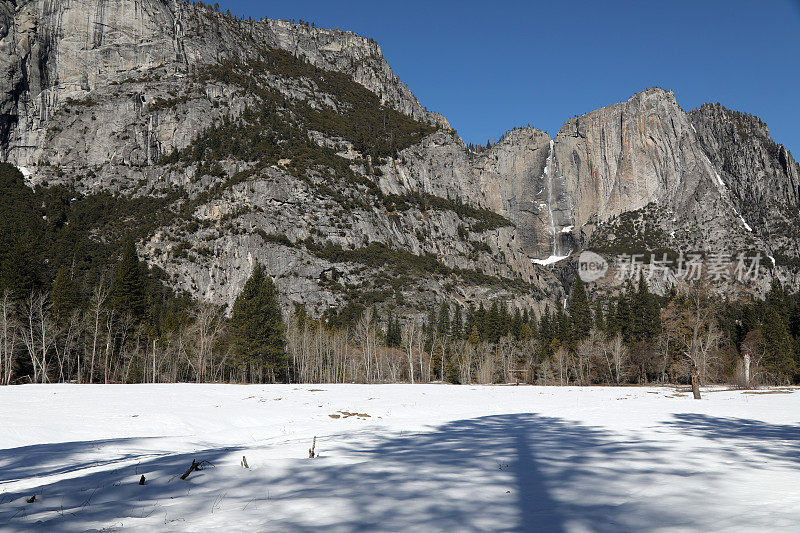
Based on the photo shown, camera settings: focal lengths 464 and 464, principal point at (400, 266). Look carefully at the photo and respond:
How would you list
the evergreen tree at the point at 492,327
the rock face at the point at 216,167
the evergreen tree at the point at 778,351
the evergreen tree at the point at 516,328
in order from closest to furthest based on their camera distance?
the evergreen tree at the point at 778,351, the evergreen tree at the point at 516,328, the evergreen tree at the point at 492,327, the rock face at the point at 216,167

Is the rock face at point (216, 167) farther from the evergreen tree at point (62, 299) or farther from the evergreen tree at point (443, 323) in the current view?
the evergreen tree at point (62, 299)

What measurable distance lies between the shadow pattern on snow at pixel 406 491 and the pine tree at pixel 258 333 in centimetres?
5574

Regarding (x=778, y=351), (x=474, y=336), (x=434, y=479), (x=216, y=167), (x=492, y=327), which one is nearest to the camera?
(x=434, y=479)

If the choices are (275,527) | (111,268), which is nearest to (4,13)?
(111,268)

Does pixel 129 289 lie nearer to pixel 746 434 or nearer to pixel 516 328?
pixel 746 434

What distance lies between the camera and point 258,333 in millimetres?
66125

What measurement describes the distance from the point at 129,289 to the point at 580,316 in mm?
78340

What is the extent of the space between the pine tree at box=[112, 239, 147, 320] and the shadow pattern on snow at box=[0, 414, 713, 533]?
5334 cm

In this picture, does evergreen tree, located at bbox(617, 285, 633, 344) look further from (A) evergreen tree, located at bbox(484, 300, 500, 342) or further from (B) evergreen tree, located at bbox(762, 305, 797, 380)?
(A) evergreen tree, located at bbox(484, 300, 500, 342)

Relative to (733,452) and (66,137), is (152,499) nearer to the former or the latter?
(733,452)

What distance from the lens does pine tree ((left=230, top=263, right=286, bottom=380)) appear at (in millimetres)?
65062

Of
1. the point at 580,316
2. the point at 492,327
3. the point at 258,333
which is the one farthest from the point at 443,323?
the point at 258,333

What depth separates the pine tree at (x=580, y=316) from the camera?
3486 inches

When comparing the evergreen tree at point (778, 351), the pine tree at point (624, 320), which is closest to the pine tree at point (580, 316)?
the pine tree at point (624, 320)
